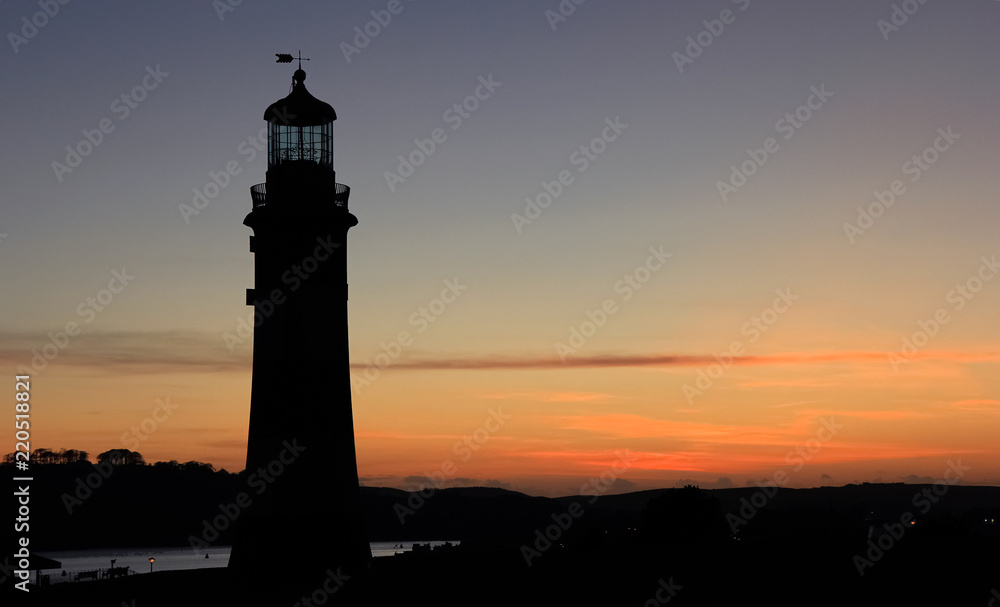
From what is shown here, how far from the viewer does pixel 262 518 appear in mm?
29719

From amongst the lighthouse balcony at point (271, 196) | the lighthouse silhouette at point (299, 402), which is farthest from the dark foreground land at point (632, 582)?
the lighthouse balcony at point (271, 196)

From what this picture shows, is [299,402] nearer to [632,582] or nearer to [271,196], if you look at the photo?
[271,196]

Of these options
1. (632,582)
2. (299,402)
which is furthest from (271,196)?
(632,582)

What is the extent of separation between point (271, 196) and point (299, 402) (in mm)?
6148

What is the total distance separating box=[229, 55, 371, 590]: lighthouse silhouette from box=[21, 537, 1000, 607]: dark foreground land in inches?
48.8

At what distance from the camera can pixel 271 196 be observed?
30969mm

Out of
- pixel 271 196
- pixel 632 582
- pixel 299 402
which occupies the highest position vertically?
pixel 271 196

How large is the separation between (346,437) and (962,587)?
16796mm

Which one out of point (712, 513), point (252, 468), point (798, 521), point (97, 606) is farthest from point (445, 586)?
point (798, 521)

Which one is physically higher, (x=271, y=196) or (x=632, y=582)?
(x=271, y=196)

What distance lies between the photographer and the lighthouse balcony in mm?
30938

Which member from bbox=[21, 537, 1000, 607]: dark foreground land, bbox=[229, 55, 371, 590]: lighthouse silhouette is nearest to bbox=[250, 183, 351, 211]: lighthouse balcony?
bbox=[229, 55, 371, 590]: lighthouse silhouette

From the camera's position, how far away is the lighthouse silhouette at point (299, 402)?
2956 cm

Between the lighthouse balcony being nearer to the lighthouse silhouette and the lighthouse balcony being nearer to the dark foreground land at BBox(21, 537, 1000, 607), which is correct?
the lighthouse silhouette
